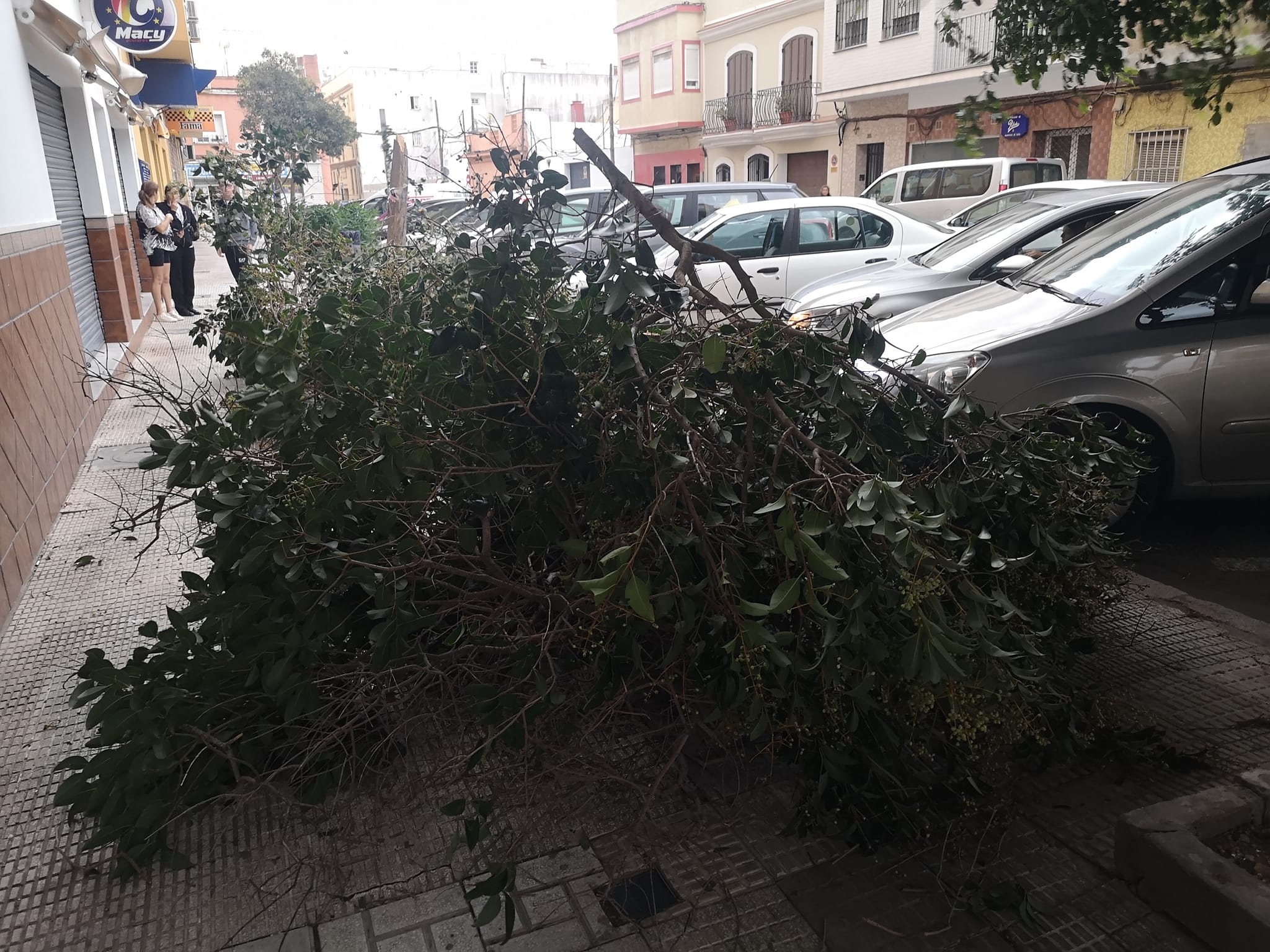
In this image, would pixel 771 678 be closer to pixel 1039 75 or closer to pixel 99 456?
pixel 1039 75

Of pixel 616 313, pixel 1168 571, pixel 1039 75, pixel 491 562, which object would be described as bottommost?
pixel 1168 571

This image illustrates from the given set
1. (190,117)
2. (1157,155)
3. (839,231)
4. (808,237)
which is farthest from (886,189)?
(190,117)

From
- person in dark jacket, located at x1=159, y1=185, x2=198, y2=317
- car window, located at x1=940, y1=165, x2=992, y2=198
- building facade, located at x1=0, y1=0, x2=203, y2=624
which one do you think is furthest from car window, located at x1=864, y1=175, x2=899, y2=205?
building facade, located at x1=0, y1=0, x2=203, y2=624

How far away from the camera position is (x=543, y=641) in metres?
2.52

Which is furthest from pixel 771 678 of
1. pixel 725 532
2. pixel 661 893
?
pixel 661 893

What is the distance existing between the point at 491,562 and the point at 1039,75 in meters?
2.53

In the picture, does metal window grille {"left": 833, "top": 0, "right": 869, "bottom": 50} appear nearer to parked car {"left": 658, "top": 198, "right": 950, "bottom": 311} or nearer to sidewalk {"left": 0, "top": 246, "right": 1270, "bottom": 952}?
parked car {"left": 658, "top": 198, "right": 950, "bottom": 311}

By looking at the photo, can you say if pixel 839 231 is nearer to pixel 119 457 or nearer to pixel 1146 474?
pixel 1146 474

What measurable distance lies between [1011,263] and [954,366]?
3208 millimetres

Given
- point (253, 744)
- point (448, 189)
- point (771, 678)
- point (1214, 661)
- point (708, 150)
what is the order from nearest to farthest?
point (771, 678), point (253, 744), point (1214, 661), point (448, 189), point (708, 150)

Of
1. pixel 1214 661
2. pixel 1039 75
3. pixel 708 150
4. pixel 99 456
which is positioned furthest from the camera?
pixel 708 150

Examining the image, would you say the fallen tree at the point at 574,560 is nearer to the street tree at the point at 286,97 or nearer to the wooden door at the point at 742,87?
the wooden door at the point at 742,87

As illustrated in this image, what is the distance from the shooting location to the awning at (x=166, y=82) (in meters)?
15.9

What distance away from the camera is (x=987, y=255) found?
775 centimetres
